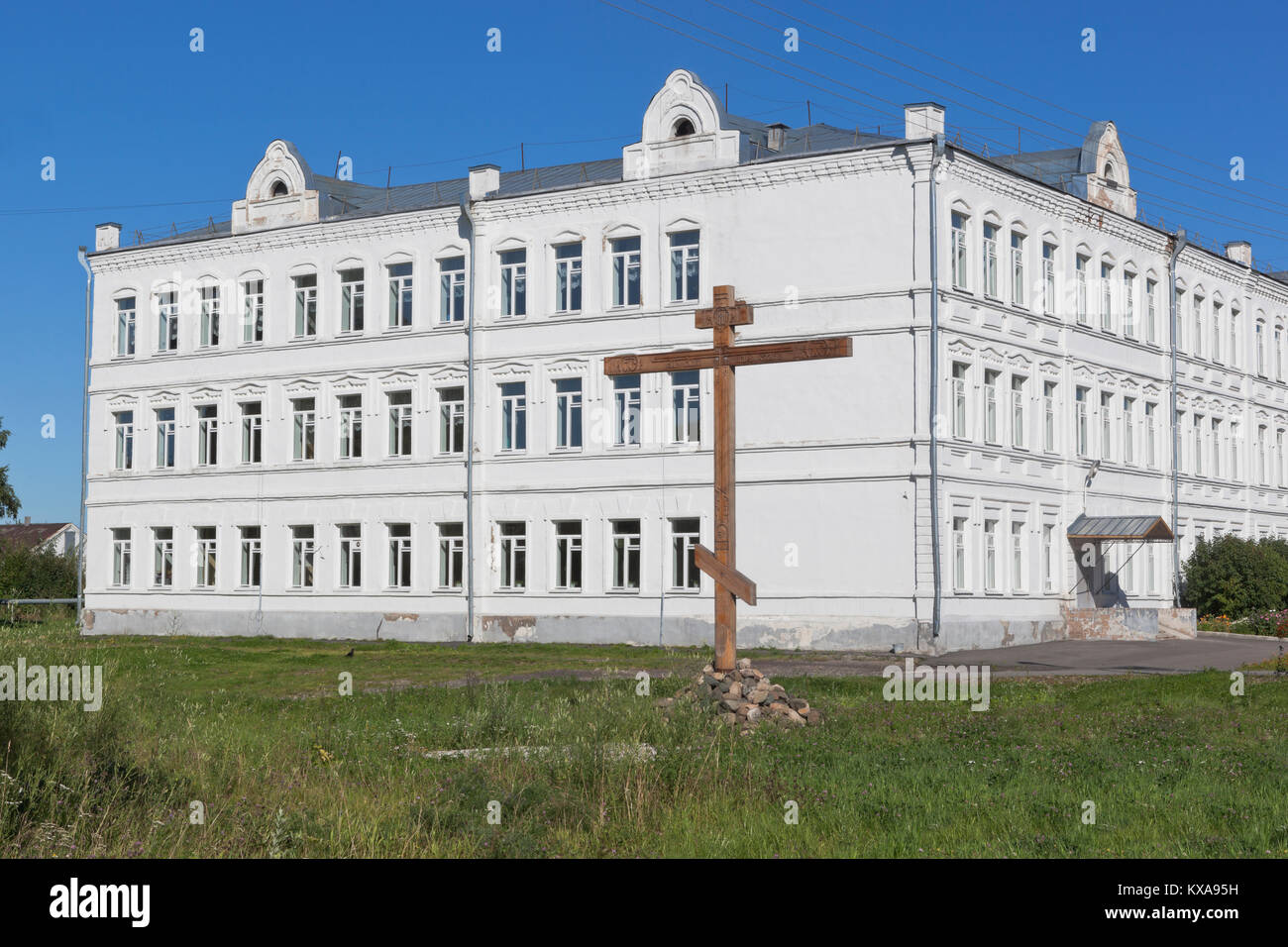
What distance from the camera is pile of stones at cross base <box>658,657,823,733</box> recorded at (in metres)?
15.7

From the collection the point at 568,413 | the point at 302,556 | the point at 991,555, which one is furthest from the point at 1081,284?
the point at 302,556

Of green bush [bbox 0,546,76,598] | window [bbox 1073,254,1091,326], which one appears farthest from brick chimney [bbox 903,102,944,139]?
green bush [bbox 0,546,76,598]

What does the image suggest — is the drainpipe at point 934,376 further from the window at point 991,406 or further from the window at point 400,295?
the window at point 400,295

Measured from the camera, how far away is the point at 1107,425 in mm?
40562

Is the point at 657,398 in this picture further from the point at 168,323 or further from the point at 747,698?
the point at 747,698

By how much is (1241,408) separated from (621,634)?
919 inches

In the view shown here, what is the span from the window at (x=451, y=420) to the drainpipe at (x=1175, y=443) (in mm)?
20003

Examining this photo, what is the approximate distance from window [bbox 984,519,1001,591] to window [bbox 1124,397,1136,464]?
25.2 feet

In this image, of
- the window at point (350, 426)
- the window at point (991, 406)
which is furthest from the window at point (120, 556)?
the window at point (991, 406)

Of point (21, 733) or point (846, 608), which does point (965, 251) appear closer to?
point (846, 608)

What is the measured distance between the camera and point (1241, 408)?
48.3 meters

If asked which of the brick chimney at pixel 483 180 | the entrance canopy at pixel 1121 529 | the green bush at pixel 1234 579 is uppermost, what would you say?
the brick chimney at pixel 483 180

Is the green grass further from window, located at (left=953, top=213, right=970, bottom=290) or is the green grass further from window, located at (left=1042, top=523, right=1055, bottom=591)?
window, located at (left=1042, top=523, right=1055, bottom=591)

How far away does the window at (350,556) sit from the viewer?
135 feet
